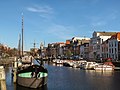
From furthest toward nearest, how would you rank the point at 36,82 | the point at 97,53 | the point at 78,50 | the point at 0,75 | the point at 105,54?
the point at 78,50, the point at 97,53, the point at 105,54, the point at 36,82, the point at 0,75

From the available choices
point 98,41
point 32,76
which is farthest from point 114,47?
point 32,76

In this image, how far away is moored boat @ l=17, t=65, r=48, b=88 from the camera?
31.1 meters

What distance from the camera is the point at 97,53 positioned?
119125 mm

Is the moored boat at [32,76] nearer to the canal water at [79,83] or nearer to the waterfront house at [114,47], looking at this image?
the canal water at [79,83]

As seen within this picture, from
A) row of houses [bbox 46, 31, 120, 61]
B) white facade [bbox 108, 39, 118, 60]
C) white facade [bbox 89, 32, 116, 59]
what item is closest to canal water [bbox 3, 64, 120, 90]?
row of houses [bbox 46, 31, 120, 61]

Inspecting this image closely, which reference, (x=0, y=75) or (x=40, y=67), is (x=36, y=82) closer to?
(x=40, y=67)

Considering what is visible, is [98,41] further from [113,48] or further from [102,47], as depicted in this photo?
Result: [113,48]

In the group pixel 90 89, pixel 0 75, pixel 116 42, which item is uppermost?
pixel 116 42

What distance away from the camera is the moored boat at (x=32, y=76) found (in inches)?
1226

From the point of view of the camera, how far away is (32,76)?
102 ft

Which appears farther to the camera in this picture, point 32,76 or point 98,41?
point 98,41

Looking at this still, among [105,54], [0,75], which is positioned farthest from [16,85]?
[105,54]

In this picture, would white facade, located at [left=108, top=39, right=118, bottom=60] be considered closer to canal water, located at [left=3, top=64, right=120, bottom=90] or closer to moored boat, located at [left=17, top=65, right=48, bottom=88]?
canal water, located at [left=3, top=64, right=120, bottom=90]

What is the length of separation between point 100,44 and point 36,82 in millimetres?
86482
